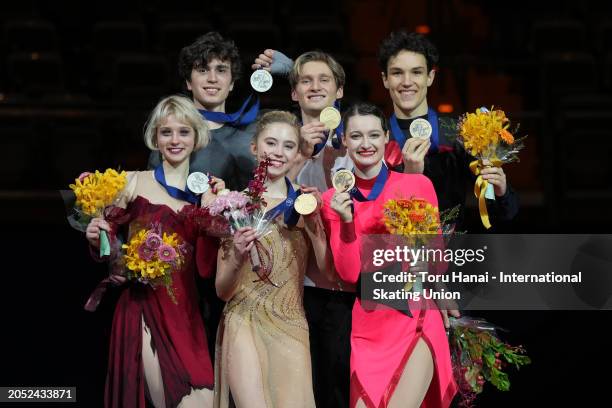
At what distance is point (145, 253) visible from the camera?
5.37 m

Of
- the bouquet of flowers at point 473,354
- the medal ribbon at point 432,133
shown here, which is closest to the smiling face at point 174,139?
the medal ribbon at point 432,133

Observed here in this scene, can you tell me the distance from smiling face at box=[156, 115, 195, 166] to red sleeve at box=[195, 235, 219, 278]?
0.37m

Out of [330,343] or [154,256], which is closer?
[154,256]

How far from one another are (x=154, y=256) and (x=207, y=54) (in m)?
1.05

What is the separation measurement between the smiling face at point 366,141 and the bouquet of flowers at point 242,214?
37cm

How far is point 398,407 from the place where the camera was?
17.1 ft

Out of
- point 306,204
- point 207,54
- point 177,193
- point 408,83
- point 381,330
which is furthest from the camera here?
point 207,54

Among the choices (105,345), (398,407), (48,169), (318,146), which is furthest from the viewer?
(48,169)

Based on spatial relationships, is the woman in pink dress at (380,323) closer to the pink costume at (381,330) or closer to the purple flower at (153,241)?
the pink costume at (381,330)

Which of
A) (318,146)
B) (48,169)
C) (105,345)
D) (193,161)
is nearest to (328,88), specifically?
(318,146)

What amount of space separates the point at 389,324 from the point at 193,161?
1.19 m

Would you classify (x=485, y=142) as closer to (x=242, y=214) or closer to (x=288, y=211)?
(x=288, y=211)

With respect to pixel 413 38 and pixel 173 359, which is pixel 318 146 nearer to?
pixel 413 38

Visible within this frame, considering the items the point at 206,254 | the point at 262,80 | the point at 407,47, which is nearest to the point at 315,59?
the point at 262,80
